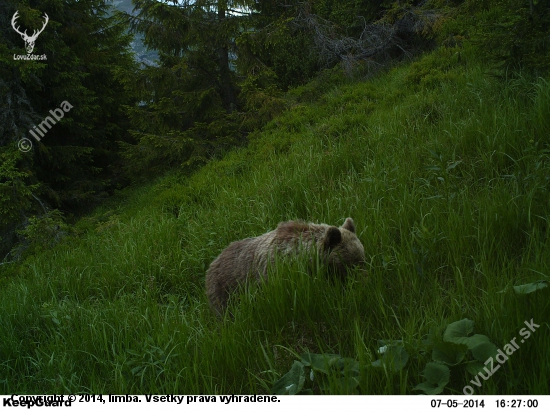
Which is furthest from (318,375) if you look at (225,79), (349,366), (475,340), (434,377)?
(225,79)

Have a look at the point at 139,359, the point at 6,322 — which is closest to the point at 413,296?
the point at 139,359

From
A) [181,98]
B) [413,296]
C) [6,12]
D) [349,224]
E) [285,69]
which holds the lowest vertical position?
[413,296]

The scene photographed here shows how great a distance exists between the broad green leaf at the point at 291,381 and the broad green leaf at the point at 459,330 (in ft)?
2.36

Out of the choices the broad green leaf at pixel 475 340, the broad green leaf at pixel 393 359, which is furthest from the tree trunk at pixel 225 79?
the broad green leaf at pixel 475 340

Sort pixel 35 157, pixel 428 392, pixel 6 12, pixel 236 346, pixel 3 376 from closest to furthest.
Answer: pixel 428 392, pixel 236 346, pixel 3 376, pixel 6 12, pixel 35 157

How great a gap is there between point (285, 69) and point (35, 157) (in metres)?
9.55

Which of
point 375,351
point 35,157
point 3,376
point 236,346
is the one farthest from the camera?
point 35,157

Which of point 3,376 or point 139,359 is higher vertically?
point 139,359

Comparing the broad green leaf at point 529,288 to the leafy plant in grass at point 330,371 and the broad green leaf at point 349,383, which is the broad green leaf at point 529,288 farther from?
the broad green leaf at point 349,383

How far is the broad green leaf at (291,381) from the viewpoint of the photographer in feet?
6.26

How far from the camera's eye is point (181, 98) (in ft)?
36.4

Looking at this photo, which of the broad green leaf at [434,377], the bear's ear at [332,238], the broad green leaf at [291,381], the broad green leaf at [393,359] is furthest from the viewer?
the bear's ear at [332,238]

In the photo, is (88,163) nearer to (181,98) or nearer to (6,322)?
(181,98)

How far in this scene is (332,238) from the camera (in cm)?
304
